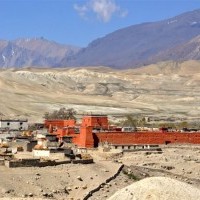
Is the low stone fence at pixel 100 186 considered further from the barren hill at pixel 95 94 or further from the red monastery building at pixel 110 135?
the barren hill at pixel 95 94

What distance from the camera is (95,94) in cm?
16488

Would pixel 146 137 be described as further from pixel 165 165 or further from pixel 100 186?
pixel 100 186

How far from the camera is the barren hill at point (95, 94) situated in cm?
12712

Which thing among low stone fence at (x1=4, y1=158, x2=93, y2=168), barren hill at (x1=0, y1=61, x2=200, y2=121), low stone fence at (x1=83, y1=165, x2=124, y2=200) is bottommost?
low stone fence at (x1=83, y1=165, x2=124, y2=200)

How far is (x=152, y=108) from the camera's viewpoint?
14050 centimetres

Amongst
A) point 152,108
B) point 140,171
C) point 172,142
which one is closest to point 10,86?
point 152,108

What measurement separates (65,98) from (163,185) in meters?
123

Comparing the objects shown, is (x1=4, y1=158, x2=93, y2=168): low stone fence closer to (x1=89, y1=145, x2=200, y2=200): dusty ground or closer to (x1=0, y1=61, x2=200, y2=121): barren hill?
(x1=89, y1=145, x2=200, y2=200): dusty ground

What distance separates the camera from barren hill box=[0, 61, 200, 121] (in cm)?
12712

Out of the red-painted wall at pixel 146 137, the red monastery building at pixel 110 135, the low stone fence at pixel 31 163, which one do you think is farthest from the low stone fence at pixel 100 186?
the red-painted wall at pixel 146 137

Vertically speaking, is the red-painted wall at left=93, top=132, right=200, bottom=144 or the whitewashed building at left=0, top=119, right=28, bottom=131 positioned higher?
the whitewashed building at left=0, top=119, right=28, bottom=131

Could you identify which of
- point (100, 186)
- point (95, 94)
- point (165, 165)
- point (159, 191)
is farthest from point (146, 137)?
point (95, 94)

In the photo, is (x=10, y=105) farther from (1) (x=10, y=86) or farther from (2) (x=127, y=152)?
(2) (x=127, y=152)

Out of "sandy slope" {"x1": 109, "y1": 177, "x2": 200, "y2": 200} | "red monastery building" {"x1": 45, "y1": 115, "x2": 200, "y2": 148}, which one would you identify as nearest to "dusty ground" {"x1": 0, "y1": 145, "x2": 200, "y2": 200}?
"red monastery building" {"x1": 45, "y1": 115, "x2": 200, "y2": 148}
